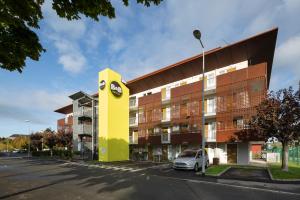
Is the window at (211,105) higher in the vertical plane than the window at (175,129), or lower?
higher

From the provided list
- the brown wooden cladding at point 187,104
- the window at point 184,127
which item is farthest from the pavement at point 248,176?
the window at point 184,127

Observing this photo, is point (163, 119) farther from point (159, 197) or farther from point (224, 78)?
point (159, 197)

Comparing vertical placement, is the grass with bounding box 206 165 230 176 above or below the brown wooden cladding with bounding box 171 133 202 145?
below

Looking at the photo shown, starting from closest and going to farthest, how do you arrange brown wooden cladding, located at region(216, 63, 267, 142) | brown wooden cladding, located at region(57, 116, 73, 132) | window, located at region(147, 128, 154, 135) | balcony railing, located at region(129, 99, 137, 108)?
brown wooden cladding, located at region(216, 63, 267, 142) < window, located at region(147, 128, 154, 135) < balcony railing, located at region(129, 99, 137, 108) < brown wooden cladding, located at region(57, 116, 73, 132)

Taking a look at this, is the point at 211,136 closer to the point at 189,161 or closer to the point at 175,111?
the point at 175,111

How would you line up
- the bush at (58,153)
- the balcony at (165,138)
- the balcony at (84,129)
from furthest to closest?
the bush at (58,153) → the balcony at (84,129) → the balcony at (165,138)

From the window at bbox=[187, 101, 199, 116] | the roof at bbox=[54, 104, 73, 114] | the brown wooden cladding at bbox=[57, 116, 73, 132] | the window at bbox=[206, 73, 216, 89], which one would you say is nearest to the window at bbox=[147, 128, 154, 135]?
the window at bbox=[187, 101, 199, 116]

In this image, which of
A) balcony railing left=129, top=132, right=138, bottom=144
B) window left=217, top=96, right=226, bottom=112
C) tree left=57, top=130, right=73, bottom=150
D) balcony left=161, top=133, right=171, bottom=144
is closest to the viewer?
window left=217, top=96, right=226, bottom=112

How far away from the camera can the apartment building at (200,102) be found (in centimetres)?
3033

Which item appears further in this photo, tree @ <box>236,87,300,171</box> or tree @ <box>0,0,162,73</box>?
tree @ <box>236,87,300,171</box>

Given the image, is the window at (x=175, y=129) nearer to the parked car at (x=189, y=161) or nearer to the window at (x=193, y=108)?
the window at (x=193, y=108)

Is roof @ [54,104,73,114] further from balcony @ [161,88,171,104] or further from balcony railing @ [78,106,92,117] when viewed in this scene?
balcony @ [161,88,171,104]

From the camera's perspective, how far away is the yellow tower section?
38.4m

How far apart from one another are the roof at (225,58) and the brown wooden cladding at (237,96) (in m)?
2.63
